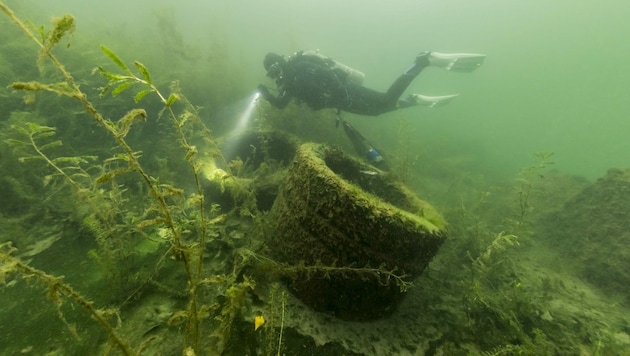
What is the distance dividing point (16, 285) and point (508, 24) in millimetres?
162790

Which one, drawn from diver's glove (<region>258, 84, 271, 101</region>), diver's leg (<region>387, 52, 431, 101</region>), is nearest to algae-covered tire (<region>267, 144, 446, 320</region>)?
diver's glove (<region>258, 84, 271, 101</region>)

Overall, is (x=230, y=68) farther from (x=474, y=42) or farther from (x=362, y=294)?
(x=474, y=42)

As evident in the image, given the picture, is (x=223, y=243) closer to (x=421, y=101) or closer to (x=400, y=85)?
(x=400, y=85)

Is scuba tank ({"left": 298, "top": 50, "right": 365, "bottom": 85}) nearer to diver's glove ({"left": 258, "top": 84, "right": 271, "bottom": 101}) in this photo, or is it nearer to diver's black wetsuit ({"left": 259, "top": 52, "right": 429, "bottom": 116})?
diver's black wetsuit ({"left": 259, "top": 52, "right": 429, "bottom": 116})

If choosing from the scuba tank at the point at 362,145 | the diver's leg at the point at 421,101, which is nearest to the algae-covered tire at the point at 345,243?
the scuba tank at the point at 362,145

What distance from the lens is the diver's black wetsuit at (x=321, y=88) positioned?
278 inches

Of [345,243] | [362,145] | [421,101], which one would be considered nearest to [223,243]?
[345,243]

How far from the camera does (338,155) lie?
429 centimetres

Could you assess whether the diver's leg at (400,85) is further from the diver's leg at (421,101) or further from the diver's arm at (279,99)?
the diver's arm at (279,99)

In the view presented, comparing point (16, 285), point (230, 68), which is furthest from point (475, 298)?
point (230, 68)

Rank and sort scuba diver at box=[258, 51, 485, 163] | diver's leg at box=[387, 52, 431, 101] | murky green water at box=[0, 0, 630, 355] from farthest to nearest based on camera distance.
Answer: diver's leg at box=[387, 52, 431, 101], scuba diver at box=[258, 51, 485, 163], murky green water at box=[0, 0, 630, 355]

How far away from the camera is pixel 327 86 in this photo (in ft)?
23.8

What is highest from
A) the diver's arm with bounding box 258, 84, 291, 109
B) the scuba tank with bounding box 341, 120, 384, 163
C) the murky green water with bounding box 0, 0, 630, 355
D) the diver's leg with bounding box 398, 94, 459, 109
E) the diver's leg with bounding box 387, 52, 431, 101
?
the diver's leg with bounding box 387, 52, 431, 101

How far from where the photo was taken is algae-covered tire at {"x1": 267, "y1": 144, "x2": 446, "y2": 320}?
106 inches
